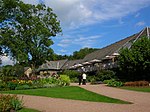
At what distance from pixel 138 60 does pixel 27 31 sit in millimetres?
28938

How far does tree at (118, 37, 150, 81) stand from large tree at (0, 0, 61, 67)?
22.6 metres

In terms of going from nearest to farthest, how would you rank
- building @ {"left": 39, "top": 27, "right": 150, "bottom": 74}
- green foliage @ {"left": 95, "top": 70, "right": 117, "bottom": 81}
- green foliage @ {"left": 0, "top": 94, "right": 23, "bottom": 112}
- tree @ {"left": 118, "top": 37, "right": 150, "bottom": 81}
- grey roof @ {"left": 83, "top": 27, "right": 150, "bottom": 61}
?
green foliage @ {"left": 0, "top": 94, "right": 23, "bottom": 112}
tree @ {"left": 118, "top": 37, "right": 150, "bottom": 81}
green foliage @ {"left": 95, "top": 70, "right": 117, "bottom": 81}
grey roof @ {"left": 83, "top": 27, "right": 150, "bottom": 61}
building @ {"left": 39, "top": 27, "right": 150, "bottom": 74}

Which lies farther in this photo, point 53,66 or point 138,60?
point 53,66

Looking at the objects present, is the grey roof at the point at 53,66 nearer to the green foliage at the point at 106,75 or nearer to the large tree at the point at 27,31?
the large tree at the point at 27,31

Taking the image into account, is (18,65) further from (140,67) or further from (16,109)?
(16,109)

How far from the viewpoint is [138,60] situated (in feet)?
115

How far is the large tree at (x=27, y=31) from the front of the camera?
53.9 m

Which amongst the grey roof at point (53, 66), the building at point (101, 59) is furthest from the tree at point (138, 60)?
the grey roof at point (53, 66)

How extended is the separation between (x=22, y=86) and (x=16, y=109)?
55.7 feet

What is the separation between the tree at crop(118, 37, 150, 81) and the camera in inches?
1375

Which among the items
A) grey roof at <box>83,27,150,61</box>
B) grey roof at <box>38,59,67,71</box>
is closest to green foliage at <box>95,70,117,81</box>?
grey roof at <box>83,27,150,61</box>

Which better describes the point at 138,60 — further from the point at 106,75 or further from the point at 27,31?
the point at 27,31

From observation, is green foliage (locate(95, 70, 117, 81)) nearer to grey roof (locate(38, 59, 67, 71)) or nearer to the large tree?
the large tree

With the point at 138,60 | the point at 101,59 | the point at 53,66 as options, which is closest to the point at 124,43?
the point at 101,59
